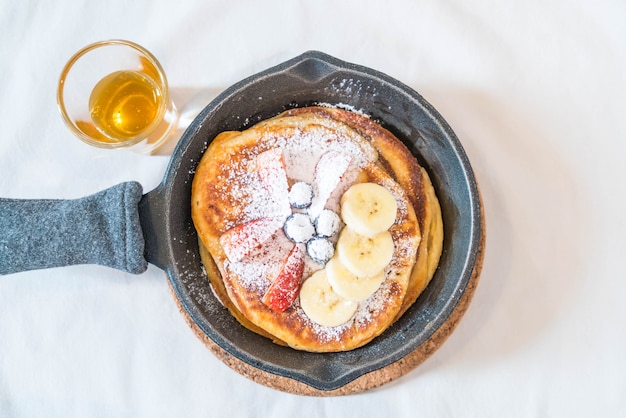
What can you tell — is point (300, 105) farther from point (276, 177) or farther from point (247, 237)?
point (247, 237)

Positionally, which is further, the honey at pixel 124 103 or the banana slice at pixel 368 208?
the honey at pixel 124 103

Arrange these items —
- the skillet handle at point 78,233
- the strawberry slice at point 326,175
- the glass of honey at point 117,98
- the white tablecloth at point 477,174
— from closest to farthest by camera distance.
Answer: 1. the skillet handle at point 78,233
2. the strawberry slice at point 326,175
3. the glass of honey at point 117,98
4. the white tablecloth at point 477,174

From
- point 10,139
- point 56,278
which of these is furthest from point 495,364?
point 10,139

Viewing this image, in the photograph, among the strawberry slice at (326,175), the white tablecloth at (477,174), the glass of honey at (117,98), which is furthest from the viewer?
the white tablecloth at (477,174)

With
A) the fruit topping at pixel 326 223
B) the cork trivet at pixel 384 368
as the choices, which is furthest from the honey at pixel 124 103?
the fruit topping at pixel 326 223

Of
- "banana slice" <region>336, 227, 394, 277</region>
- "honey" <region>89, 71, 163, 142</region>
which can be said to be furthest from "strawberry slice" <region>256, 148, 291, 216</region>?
"honey" <region>89, 71, 163, 142</region>

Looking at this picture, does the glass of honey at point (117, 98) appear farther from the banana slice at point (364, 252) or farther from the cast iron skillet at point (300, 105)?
the banana slice at point (364, 252)

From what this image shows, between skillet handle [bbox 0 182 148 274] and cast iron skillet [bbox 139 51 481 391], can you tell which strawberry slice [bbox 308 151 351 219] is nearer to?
cast iron skillet [bbox 139 51 481 391]

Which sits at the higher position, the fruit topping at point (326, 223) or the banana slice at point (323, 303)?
the fruit topping at point (326, 223)
